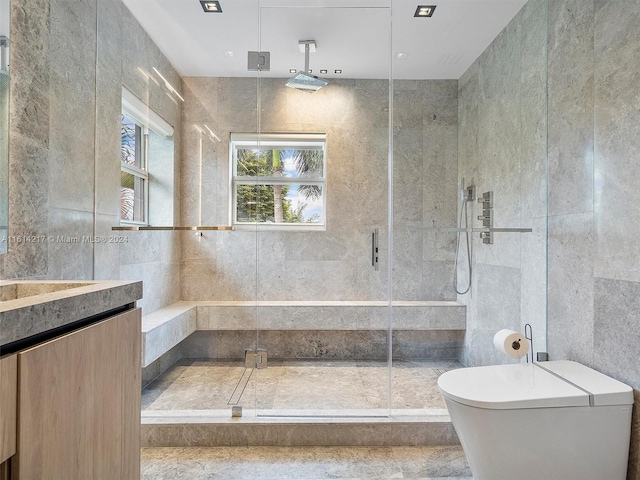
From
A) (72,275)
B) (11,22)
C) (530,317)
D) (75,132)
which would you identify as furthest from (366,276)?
(11,22)

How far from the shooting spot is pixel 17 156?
4.79 feet

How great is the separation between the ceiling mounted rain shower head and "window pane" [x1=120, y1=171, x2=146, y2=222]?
4.23ft

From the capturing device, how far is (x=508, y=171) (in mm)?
2270

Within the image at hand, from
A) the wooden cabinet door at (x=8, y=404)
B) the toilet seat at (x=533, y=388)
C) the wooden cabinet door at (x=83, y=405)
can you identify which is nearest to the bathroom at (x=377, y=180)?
→ the toilet seat at (x=533, y=388)

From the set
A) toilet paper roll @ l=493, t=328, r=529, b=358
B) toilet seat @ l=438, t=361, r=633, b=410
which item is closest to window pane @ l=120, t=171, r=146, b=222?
toilet seat @ l=438, t=361, r=633, b=410

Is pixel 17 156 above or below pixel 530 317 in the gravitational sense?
above

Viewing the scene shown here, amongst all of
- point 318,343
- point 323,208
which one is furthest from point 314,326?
point 323,208

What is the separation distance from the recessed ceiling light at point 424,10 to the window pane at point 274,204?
135 centimetres

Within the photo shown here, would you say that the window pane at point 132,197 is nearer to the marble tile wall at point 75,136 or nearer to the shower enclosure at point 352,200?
the marble tile wall at point 75,136

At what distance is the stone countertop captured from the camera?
0.72 m

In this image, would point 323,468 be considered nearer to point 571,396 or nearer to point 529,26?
point 571,396

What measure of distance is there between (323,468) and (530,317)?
145 centimetres

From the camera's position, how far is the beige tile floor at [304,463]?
1.67 metres

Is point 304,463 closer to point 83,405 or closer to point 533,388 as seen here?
point 533,388
